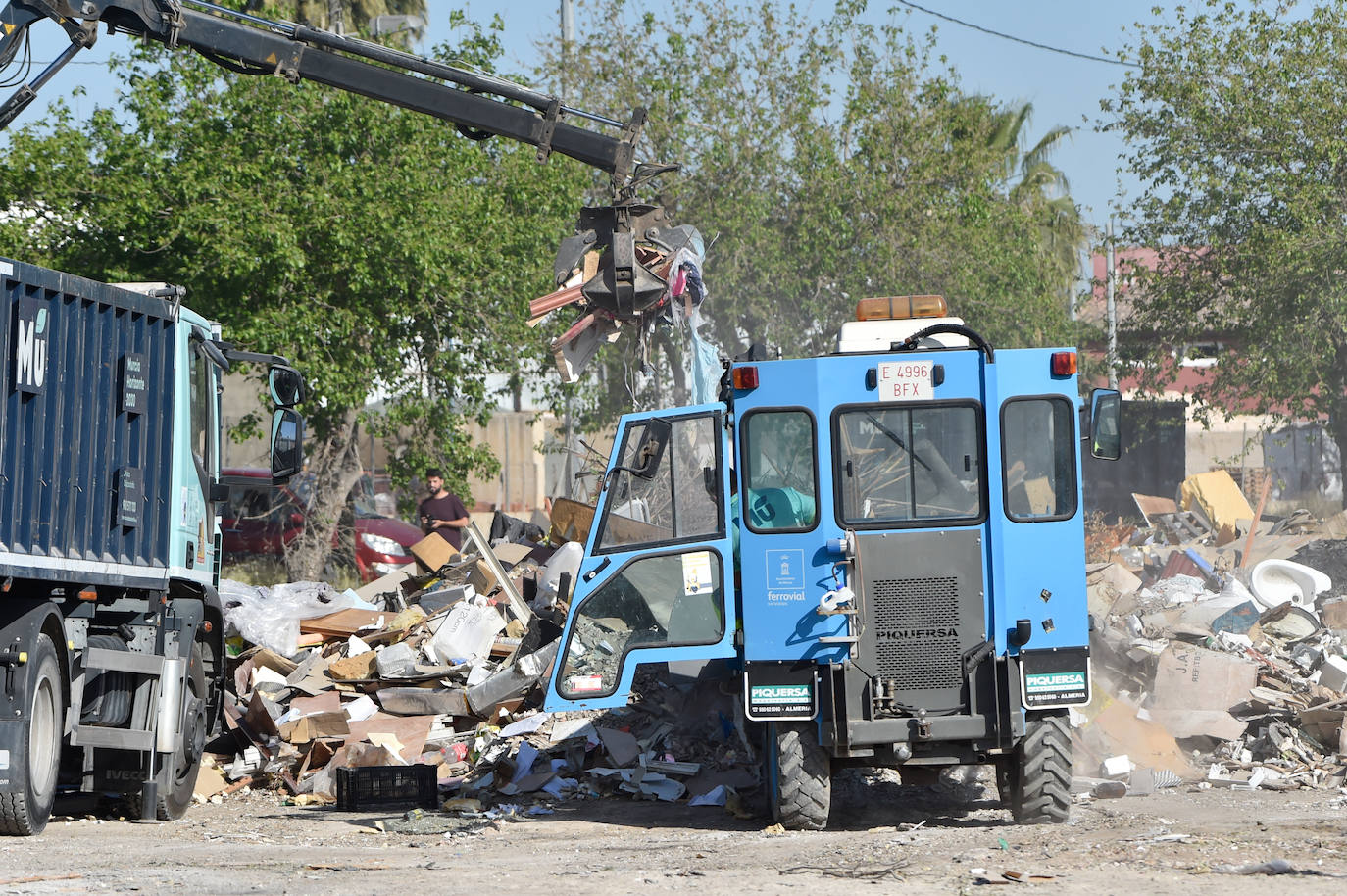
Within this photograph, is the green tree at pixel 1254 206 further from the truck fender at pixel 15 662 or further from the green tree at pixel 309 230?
the truck fender at pixel 15 662

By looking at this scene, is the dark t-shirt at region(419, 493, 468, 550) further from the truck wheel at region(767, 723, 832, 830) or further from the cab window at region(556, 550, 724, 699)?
the truck wheel at region(767, 723, 832, 830)

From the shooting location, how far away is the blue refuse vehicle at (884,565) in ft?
26.5

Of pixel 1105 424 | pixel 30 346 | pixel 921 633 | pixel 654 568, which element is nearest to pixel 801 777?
pixel 921 633

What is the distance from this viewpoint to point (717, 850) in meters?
7.58

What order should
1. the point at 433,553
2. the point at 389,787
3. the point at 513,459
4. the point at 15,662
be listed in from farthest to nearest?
the point at 513,459
the point at 433,553
the point at 389,787
the point at 15,662

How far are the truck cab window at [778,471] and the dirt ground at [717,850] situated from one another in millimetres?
1762

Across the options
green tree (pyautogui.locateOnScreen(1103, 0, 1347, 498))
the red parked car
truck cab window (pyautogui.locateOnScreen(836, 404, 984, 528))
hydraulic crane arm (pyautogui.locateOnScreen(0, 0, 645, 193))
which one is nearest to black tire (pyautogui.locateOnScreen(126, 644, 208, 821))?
hydraulic crane arm (pyautogui.locateOnScreen(0, 0, 645, 193))

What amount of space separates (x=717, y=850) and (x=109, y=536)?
4.00 metres

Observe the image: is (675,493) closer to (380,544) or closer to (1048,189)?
(380,544)

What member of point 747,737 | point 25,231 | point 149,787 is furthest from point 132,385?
point 25,231

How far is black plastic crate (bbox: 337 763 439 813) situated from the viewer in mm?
9641

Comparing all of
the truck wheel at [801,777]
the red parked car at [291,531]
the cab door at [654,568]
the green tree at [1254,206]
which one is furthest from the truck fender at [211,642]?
the green tree at [1254,206]

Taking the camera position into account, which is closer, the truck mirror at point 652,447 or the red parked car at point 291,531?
the truck mirror at point 652,447

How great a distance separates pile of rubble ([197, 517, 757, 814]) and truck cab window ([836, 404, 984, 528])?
210 centimetres
